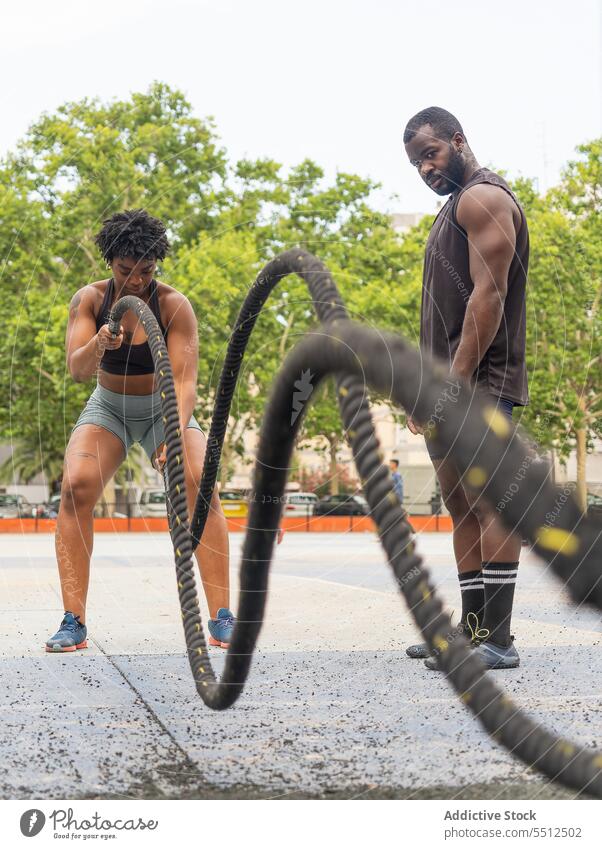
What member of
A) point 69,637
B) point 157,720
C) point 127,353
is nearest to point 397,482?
point 157,720

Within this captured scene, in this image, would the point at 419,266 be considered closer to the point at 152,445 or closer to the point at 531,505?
the point at 152,445

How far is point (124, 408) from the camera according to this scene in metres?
4.34

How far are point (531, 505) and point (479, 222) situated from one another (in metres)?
2.38

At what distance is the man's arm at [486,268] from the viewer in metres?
3.75

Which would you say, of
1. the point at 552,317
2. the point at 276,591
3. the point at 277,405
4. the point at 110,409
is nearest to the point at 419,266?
the point at 552,317

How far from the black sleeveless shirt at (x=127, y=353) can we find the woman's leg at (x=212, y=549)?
1.12 feet

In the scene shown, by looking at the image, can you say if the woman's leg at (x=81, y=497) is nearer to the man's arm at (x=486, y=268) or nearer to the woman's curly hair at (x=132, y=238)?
the woman's curly hair at (x=132, y=238)

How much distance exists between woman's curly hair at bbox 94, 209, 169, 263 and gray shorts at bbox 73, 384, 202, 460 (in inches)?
21.9

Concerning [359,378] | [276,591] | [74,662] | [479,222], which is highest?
[479,222]

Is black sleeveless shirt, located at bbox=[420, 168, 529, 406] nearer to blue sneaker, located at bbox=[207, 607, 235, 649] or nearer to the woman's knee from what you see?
blue sneaker, located at bbox=[207, 607, 235, 649]

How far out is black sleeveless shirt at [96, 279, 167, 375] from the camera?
4.23 metres

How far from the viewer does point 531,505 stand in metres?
1.57

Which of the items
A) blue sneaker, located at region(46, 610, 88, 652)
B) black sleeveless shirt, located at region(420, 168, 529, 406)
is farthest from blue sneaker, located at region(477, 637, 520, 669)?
blue sneaker, located at region(46, 610, 88, 652)

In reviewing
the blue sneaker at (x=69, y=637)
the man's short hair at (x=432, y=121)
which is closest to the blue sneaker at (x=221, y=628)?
the blue sneaker at (x=69, y=637)
